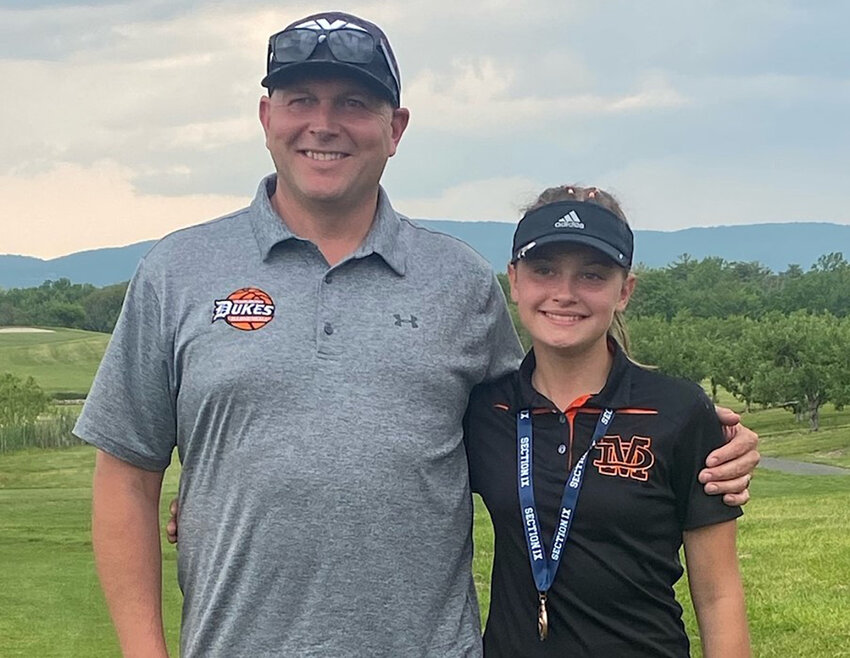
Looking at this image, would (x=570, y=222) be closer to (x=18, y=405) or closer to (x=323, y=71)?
(x=323, y=71)

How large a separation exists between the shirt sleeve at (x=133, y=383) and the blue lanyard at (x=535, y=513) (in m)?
1.04

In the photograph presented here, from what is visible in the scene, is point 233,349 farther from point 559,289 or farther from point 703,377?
point 703,377

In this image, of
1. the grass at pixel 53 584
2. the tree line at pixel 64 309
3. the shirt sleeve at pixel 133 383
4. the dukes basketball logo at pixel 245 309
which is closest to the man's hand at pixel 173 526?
the shirt sleeve at pixel 133 383

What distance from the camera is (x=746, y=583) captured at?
9.33 m

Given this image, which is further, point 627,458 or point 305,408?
point 627,458

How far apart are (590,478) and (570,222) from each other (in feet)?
2.48

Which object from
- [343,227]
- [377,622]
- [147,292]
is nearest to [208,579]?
[377,622]

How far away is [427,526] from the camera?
336 cm

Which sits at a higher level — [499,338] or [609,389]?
[499,338]

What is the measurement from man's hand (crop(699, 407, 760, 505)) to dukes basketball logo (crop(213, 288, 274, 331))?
1316 mm

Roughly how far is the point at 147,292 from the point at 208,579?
2.67ft

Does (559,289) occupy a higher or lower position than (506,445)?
higher

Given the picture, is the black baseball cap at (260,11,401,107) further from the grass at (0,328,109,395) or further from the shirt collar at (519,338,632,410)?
the grass at (0,328,109,395)

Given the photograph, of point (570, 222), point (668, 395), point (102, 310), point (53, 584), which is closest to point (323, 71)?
point (570, 222)
